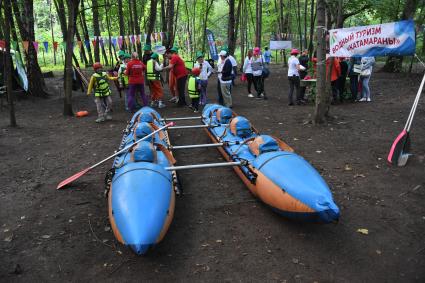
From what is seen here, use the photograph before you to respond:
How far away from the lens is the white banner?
24.6 ft

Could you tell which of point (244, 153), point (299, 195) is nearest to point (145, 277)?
point (299, 195)

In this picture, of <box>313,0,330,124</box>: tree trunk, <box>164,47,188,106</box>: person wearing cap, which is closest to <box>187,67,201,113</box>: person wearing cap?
<box>164,47,188,106</box>: person wearing cap

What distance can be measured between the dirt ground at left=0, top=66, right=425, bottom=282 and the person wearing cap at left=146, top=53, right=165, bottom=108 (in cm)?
385

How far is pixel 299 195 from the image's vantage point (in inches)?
161

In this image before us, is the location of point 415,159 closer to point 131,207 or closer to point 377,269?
point 377,269

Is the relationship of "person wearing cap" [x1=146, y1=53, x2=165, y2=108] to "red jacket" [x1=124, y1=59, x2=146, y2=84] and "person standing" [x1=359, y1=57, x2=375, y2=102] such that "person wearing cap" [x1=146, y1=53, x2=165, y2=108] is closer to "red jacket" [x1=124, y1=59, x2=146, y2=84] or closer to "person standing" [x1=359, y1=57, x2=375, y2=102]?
"red jacket" [x1=124, y1=59, x2=146, y2=84]

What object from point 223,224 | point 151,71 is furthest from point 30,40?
point 223,224

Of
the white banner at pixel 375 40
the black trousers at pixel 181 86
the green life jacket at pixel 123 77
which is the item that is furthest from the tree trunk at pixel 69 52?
the white banner at pixel 375 40

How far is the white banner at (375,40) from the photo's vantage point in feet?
24.6

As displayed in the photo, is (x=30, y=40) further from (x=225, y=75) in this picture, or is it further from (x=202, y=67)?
(x=225, y=75)

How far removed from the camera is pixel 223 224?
4551mm

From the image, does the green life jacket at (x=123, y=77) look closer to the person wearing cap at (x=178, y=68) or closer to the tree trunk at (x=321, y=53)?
the person wearing cap at (x=178, y=68)

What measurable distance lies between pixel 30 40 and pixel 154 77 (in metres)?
5.40

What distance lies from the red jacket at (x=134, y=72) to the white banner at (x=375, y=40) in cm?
564
